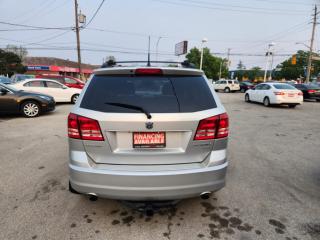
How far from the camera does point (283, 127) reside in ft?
27.6

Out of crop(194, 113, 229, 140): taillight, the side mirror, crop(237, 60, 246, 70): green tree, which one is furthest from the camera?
crop(237, 60, 246, 70): green tree

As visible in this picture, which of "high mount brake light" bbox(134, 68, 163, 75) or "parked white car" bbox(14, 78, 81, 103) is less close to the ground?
"high mount brake light" bbox(134, 68, 163, 75)

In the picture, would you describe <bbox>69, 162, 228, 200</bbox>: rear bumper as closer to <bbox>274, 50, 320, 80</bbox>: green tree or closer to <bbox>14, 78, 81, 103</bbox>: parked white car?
<bbox>14, 78, 81, 103</bbox>: parked white car

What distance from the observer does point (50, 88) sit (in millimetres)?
13117

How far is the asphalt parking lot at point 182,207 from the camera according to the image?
102 inches

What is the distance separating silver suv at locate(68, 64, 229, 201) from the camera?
2.30 m

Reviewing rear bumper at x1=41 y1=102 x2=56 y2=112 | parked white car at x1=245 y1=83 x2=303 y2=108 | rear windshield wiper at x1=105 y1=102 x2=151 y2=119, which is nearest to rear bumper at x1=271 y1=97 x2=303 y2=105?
parked white car at x1=245 y1=83 x2=303 y2=108

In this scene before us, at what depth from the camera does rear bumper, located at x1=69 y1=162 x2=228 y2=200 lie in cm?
230

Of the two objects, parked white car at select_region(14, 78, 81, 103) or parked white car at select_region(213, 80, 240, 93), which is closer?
parked white car at select_region(14, 78, 81, 103)

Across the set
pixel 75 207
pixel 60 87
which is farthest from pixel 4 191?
pixel 60 87

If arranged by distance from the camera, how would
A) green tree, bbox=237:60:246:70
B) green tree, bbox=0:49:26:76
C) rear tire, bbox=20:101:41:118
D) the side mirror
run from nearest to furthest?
the side mirror → rear tire, bbox=20:101:41:118 → green tree, bbox=0:49:26:76 → green tree, bbox=237:60:246:70

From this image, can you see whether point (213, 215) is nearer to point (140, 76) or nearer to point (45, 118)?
point (140, 76)

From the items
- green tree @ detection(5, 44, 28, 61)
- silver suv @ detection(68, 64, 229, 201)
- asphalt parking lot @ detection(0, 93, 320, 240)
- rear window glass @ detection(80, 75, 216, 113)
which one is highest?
green tree @ detection(5, 44, 28, 61)

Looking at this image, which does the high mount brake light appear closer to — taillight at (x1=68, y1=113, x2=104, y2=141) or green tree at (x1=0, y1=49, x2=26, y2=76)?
taillight at (x1=68, y1=113, x2=104, y2=141)
